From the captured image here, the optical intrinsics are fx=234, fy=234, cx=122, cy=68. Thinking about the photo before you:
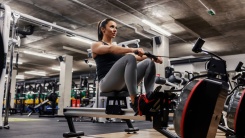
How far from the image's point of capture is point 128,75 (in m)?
1.92

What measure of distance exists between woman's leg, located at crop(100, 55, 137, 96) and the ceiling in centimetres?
426

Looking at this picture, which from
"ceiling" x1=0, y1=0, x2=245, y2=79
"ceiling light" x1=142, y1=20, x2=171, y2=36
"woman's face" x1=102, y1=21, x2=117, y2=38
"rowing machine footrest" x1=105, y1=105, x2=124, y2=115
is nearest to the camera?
"rowing machine footrest" x1=105, y1=105, x2=124, y2=115

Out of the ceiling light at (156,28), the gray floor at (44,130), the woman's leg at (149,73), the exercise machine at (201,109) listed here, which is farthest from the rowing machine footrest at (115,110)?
the ceiling light at (156,28)

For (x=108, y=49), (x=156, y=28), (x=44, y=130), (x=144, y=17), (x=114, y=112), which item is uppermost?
(x=144, y=17)

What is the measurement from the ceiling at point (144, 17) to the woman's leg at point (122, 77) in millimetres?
4263

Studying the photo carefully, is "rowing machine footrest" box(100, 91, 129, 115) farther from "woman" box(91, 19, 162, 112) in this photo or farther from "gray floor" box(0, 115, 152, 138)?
"gray floor" box(0, 115, 152, 138)

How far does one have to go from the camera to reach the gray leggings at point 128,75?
6.27 feet

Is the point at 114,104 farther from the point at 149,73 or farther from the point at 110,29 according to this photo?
the point at 110,29

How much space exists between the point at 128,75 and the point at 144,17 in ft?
17.7

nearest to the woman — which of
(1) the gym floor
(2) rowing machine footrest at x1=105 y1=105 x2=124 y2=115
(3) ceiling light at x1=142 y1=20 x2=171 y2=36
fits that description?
(2) rowing machine footrest at x1=105 y1=105 x2=124 y2=115

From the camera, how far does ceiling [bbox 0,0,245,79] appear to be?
6152 millimetres

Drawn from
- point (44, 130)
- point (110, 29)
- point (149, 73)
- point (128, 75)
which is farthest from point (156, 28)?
point (128, 75)

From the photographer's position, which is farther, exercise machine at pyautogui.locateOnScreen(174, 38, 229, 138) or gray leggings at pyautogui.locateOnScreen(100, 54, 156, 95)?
gray leggings at pyautogui.locateOnScreen(100, 54, 156, 95)

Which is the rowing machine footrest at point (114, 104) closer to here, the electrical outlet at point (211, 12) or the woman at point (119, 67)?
the woman at point (119, 67)
